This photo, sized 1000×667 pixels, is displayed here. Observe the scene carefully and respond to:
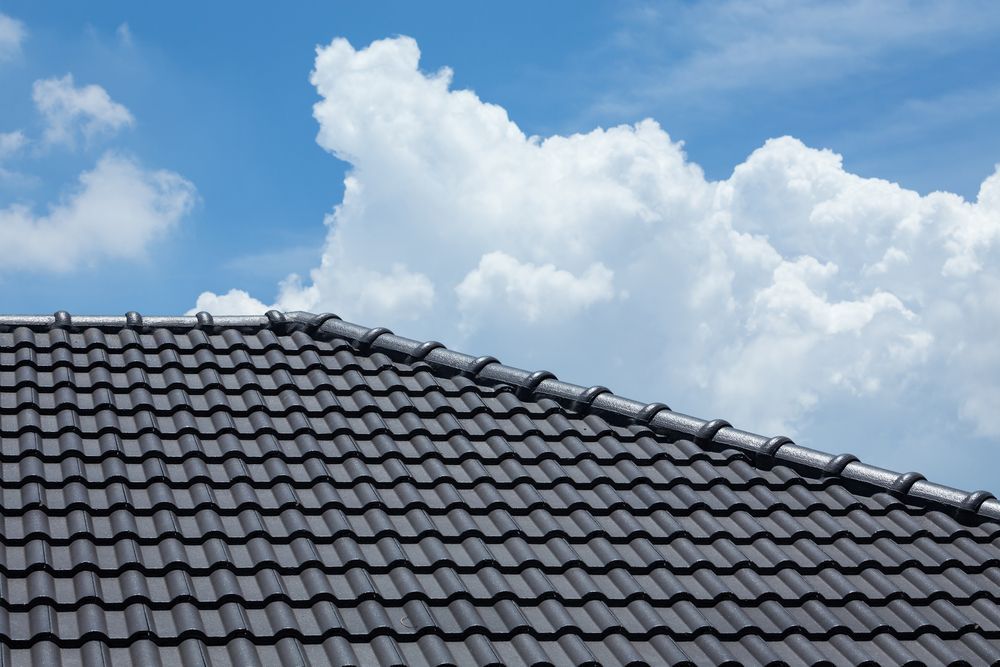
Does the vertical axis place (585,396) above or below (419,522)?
above

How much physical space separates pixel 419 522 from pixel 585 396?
8.55 ft

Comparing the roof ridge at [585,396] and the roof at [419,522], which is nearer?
the roof at [419,522]

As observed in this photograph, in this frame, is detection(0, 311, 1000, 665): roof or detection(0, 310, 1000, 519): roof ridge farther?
detection(0, 310, 1000, 519): roof ridge

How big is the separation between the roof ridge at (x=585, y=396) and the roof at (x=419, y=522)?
2 centimetres

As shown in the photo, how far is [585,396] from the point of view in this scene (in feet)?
29.7

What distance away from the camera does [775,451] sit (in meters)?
8.62

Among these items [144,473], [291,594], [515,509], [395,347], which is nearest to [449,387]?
[395,347]

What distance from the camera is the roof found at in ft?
19.0

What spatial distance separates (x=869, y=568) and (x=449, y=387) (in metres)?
3.39

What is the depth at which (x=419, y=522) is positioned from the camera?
6781 mm

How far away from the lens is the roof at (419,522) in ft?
19.0

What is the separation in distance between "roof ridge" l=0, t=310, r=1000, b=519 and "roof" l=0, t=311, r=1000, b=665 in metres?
0.02

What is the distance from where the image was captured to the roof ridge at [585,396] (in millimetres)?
8438

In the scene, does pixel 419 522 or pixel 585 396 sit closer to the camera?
pixel 419 522
